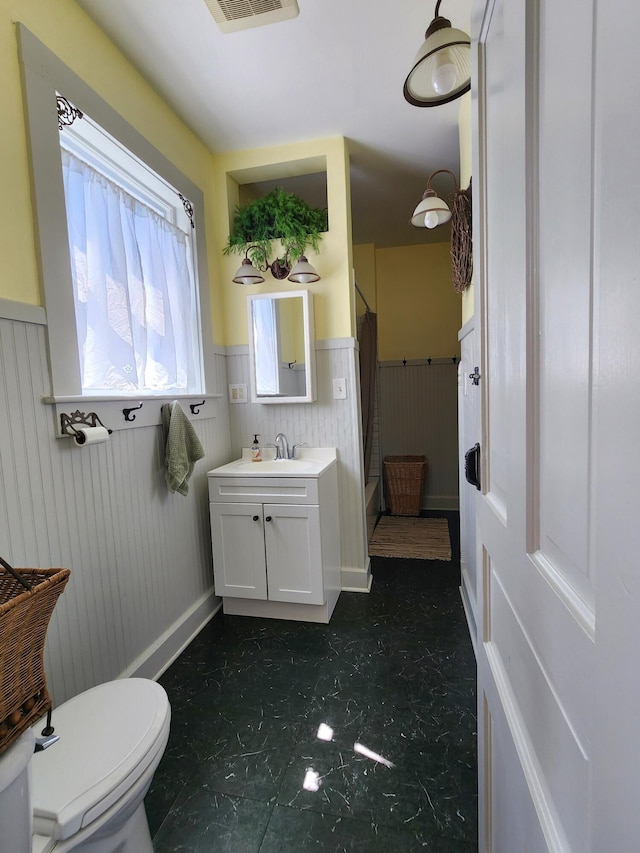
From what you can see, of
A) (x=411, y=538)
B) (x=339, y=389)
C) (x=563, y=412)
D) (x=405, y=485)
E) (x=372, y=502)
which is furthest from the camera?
(x=405, y=485)

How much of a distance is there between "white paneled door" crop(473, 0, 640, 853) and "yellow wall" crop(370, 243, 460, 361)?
3.34 m

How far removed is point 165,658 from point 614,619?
79.6 inches

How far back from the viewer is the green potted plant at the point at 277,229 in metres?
2.29

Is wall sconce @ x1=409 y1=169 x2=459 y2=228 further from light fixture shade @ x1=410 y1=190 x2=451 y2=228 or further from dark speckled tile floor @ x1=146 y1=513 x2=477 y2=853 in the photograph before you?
dark speckled tile floor @ x1=146 y1=513 x2=477 y2=853

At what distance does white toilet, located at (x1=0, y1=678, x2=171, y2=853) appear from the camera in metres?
0.79

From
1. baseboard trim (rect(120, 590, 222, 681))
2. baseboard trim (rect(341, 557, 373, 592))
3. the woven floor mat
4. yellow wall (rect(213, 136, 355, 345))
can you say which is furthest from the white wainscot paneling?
the woven floor mat

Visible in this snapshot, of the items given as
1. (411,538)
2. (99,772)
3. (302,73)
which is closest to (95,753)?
(99,772)

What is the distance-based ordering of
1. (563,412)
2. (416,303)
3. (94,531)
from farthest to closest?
1. (416,303)
2. (94,531)
3. (563,412)

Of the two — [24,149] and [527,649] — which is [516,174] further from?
[24,149]

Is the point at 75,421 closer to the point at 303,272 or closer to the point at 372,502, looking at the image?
the point at 303,272

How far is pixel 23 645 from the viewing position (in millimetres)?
636

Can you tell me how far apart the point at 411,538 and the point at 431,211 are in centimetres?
242

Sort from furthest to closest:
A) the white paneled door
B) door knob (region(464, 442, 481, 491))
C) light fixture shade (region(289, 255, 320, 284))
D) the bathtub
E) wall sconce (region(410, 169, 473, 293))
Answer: the bathtub < light fixture shade (region(289, 255, 320, 284)) < wall sconce (region(410, 169, 473, 293)) < door knob (region(464, 442, 481, 491)) < the white paneled door

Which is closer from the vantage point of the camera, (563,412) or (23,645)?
(563,412)
